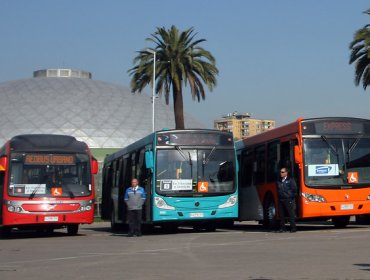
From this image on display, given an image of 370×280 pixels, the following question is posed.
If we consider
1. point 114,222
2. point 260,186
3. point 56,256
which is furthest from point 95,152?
point 56,256

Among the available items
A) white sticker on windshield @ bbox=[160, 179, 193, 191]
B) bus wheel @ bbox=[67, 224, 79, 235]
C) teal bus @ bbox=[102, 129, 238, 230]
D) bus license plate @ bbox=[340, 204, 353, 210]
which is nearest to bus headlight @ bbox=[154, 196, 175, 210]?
teal bus @ bbox=[102, 129, 238, 230]

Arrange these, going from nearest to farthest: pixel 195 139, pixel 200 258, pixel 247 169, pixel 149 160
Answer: pixel 200 258 → pixel 149 160 → pixel 195 139 → pixel 247 169

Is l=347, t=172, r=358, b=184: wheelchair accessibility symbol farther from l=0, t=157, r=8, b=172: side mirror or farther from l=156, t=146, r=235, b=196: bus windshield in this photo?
l=0, t=157, r=8, b=172: side mirror

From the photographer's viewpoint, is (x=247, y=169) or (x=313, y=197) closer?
(x=313, y=197)

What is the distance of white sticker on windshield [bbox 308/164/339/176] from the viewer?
20312 millimetres

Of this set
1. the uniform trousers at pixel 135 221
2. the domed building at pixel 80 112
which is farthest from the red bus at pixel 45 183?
the domed building at pixel 80 112

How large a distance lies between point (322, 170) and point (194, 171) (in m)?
3.63

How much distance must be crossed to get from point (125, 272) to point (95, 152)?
216ft

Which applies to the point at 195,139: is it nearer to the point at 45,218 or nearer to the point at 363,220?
the point at 45,218

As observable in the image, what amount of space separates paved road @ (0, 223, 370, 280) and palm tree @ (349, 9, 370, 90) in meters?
22.0

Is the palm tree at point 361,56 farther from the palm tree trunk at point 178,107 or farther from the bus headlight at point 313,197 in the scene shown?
the bus headlight at point 313,197

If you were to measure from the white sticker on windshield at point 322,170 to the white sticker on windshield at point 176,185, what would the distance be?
3.43 meters

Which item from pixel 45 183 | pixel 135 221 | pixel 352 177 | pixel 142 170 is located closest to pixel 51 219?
pixel 45 183

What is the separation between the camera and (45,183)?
22.2 m
